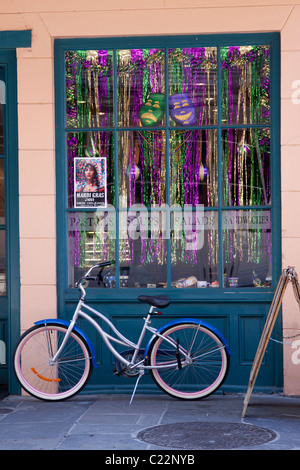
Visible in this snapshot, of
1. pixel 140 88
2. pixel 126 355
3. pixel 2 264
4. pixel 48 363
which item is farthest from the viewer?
pixel 2 264

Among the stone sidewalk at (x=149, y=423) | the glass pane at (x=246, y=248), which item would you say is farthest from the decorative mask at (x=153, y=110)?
the stone sidewalk at (x=149, y=423)

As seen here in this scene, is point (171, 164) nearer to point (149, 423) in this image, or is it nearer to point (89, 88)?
point (89, 88)

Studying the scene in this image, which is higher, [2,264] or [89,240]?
[89,240]

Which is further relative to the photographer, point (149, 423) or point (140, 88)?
point (140, 88)

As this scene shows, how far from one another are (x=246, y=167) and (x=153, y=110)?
111 centimetres

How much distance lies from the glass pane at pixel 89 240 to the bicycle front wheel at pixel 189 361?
1.04 m

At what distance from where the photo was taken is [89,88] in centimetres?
743

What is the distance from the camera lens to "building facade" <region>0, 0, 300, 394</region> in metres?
7.18

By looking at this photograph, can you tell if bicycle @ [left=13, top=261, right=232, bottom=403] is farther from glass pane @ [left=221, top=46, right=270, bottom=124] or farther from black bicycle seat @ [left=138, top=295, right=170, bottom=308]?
glass pane @ [left=221, top=46, right=270, bottom=124]

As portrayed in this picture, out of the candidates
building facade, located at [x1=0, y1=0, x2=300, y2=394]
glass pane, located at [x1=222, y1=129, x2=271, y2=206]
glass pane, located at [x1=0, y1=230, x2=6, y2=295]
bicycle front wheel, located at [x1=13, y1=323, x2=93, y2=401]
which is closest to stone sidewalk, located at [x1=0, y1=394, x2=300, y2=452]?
bicycle front wheel, located at [x1=13, y1=323, x2=93, y2=401]

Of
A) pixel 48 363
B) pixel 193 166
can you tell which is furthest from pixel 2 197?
pixel 193 166

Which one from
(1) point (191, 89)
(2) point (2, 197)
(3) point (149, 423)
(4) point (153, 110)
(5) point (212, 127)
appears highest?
(1) point (191, 89)

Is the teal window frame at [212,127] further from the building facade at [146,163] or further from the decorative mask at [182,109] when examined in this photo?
the decorative mask at [182,109]
